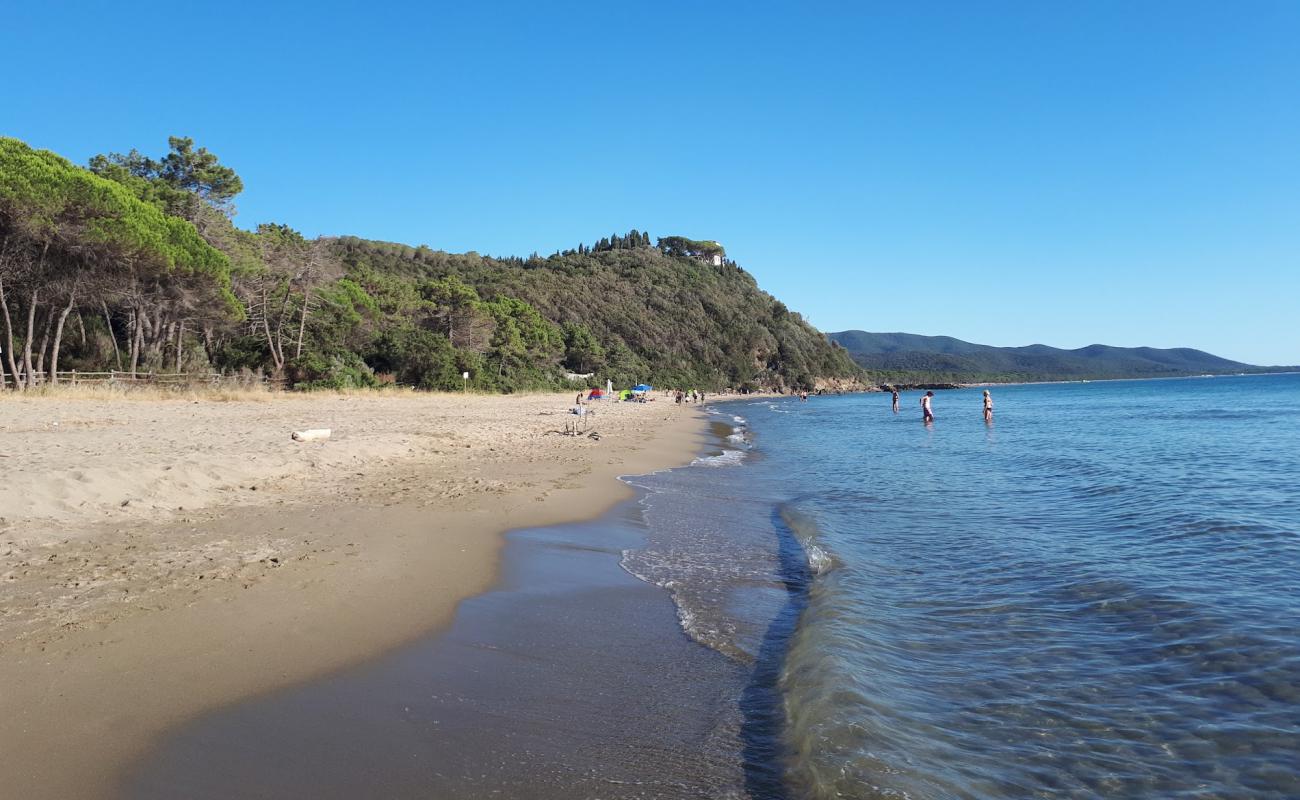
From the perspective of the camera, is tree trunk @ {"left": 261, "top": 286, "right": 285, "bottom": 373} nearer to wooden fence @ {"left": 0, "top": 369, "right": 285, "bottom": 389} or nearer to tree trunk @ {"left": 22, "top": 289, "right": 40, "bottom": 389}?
wooden fence @ {"left": 0, "top": 369, "right": 285, "bottom": 389}

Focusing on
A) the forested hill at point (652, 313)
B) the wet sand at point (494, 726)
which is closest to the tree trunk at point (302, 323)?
the wet sand at point (494, 726)

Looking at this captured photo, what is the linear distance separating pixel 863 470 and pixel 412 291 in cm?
4430

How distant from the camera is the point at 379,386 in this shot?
3859 centimetres

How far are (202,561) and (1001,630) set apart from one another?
6963mm

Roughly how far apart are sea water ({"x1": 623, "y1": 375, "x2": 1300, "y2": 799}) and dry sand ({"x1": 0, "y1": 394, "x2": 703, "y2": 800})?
2.31m

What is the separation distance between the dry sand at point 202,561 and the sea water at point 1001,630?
91.0 inches

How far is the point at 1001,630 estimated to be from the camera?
589cm

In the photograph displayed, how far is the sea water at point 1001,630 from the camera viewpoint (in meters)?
3.76

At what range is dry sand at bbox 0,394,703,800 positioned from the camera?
3.83m

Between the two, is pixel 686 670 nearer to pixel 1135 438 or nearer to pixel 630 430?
pixel 630 430

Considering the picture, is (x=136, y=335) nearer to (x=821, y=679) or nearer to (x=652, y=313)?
(x=821, y=679)

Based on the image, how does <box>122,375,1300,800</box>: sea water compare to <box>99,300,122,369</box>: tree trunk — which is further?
<box>99,300,122,369</box>: tree trunk

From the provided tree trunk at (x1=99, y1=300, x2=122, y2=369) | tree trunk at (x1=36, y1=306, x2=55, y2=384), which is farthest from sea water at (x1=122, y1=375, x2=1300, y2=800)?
tree trunk at (x1=99, y1=300, x2=122, y2=369)

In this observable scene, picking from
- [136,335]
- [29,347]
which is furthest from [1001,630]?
[136,335]
